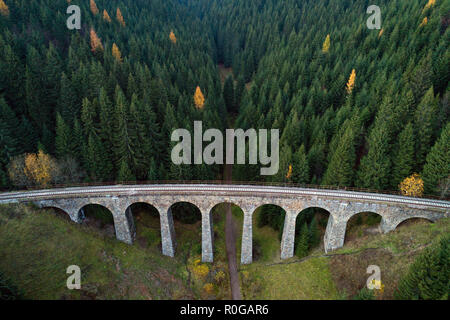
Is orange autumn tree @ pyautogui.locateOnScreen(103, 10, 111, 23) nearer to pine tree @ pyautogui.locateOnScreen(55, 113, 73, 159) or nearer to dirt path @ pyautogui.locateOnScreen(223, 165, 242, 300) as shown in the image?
pine tree @ pyautogui.locateOnScreen(55, 113, 73, 159)

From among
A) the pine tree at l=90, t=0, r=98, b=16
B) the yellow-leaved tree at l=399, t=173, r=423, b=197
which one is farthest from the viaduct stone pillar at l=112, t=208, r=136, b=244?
the pine tree at l=90, t=0, r=98, b=16

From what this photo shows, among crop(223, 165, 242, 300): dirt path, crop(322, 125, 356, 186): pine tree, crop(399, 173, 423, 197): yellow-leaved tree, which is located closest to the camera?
crop(399, 173, 423, 197): yellow-leaved tree

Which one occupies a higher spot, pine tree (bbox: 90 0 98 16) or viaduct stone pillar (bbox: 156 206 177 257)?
pine tree (bbox: 90 0 98 16)

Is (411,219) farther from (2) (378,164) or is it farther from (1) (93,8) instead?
(1) (93,8)

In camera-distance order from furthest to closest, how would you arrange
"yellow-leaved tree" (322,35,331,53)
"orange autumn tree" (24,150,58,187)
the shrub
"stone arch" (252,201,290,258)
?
"yellow-leaved tree" (322,35,331,53) → "stone arch" (252,201,290,258) → "orange autumn tree" (24,150,58,187) → the shrub

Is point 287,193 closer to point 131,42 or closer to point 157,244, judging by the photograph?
point 157,244

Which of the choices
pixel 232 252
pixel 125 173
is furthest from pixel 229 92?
pixel 232 252

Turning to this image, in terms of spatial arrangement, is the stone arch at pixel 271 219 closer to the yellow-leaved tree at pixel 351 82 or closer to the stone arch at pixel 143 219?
the stone arch at pixel 143 219

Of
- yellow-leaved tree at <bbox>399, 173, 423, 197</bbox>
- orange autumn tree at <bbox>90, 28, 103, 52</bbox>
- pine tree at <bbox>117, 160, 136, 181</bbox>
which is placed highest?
orange autumn tree at <bbox>90, 28, 103, 52</bbox>
